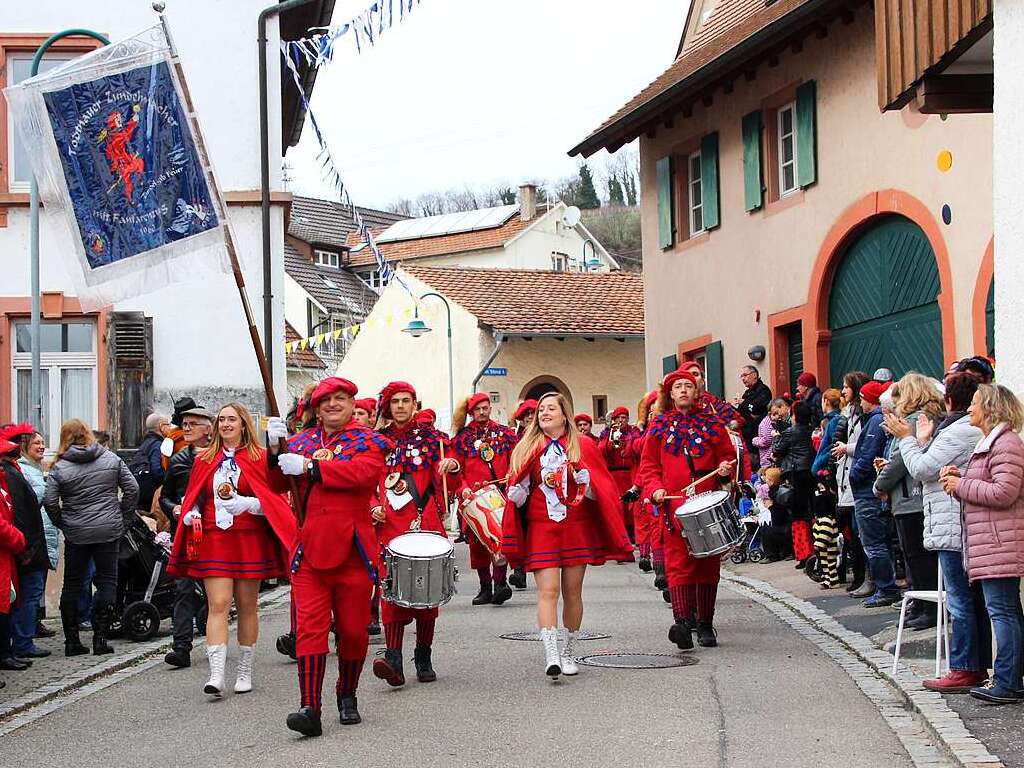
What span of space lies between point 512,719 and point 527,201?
59.0 m

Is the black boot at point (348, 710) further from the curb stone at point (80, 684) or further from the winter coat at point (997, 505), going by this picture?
the winter coat at point (997, 505)

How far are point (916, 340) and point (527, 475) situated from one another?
9564 mm

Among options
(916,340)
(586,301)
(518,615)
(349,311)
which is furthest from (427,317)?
(518,615)

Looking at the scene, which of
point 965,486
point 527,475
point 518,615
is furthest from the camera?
point 518,615

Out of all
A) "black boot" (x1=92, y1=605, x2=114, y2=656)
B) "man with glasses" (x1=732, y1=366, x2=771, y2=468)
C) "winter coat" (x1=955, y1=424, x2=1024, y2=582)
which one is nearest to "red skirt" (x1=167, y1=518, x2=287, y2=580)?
"black boot" (x1=92, y1=605, x2=114, y2=656)

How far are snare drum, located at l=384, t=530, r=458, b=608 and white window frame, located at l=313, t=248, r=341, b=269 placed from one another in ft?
182

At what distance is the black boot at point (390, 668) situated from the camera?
9602 mm

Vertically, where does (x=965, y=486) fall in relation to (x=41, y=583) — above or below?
above

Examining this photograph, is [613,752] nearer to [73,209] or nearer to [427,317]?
[73,209]

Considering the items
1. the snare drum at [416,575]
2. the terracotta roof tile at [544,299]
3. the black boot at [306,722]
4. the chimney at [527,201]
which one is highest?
the chimney at [527,201]

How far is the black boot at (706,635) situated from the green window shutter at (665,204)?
15.5m

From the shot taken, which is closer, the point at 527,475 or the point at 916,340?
the point at 527,475

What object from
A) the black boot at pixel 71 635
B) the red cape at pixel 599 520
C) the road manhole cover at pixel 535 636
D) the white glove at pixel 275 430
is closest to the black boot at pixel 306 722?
the white glove at pixel 275 430

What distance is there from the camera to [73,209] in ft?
31.3
